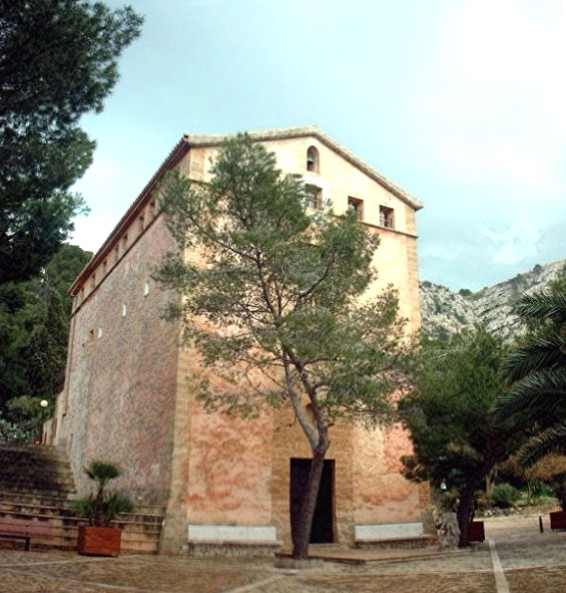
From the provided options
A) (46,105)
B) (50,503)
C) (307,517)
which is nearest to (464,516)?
(307,517)

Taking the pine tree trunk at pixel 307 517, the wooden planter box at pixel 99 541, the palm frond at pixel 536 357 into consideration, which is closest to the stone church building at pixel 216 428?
the wooden planter box at pixel 99 541

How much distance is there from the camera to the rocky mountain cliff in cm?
7594

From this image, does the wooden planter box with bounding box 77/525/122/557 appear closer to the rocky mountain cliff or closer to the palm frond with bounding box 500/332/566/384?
the palm frond with bounding box 500/332/566/384

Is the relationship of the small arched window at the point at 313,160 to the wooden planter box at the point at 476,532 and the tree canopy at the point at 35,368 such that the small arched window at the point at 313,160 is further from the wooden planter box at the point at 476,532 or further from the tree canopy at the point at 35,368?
the tree canopy at the point at 35,368

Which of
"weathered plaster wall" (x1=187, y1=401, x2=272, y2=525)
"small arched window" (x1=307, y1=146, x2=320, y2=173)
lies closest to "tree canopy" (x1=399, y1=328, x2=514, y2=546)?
"weathered plaster wall" (x1=187, y1=401, x2=272, y2=525)

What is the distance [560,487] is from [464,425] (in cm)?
969

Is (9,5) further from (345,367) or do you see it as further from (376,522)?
(376,522)

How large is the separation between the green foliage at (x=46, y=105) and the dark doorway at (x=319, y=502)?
959 centimetres

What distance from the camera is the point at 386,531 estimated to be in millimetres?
18328

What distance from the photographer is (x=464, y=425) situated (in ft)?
54.8

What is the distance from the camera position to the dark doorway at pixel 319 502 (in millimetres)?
17938

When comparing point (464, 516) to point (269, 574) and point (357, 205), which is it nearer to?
point (269, 574)

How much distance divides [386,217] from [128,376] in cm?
1015

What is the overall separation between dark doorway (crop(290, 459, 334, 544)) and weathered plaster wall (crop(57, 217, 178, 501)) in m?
3.88
